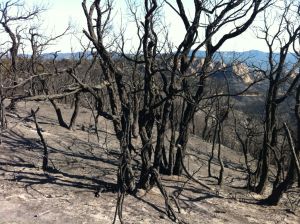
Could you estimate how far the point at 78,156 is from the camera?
12359mm

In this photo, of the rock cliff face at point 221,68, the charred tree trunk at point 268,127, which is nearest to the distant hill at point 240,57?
the rock cliff face at point 221,68

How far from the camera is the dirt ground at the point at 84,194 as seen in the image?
7.66 m

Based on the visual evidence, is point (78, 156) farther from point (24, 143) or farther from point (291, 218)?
point (291, 218)

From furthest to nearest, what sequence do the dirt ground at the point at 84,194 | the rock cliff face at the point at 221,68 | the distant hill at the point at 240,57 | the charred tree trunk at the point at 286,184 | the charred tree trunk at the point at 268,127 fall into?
the distant hill at the point at 240,57
the charred tree trunk at the point at 268,127
the charred tree trunk at the point at 286,184
the rock cliff face at the point at 221,68
the dirt ground at the point at 84,194

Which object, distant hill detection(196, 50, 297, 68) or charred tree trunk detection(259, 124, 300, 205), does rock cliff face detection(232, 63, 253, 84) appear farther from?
charred tree trunk detection(259, 124, 300, 205)

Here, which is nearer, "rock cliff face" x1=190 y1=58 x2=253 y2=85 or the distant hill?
"rock cliff face" x1=190 y1=58 x2=253 y2=85

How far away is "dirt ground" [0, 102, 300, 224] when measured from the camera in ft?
25.1

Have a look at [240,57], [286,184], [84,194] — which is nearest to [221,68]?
[84,194]

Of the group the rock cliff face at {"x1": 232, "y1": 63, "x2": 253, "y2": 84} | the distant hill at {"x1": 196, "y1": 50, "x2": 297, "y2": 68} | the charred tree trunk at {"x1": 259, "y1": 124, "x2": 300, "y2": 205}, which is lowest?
the charred tree trunk at {"x1": 259, "y1": 124, "x2": 300, "y2": 205}

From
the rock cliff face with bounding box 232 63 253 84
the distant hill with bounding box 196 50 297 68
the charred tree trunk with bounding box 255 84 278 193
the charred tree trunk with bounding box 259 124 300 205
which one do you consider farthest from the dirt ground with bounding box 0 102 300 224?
the distant hill with bounding box 196 50 297 68

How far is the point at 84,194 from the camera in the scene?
8.63 meters

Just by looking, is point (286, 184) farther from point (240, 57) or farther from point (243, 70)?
point (243, 70)

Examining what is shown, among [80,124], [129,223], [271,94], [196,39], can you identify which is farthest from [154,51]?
[80,124]

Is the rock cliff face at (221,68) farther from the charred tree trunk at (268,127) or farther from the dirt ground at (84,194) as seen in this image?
the dirt ground at (84,194)
